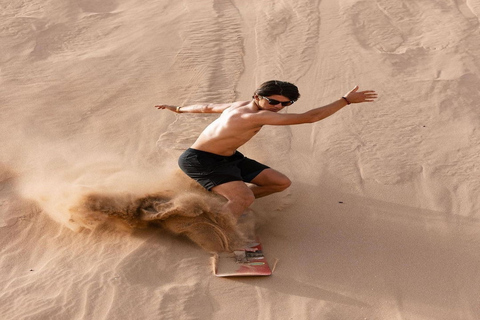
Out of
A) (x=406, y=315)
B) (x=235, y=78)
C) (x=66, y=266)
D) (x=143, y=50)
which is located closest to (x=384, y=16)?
(x=235, y=78)

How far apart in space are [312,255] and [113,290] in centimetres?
148

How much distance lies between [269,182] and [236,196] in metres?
0.39

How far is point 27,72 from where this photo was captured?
716cm

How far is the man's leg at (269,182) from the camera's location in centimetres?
499

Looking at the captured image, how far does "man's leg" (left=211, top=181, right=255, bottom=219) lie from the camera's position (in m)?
4.70

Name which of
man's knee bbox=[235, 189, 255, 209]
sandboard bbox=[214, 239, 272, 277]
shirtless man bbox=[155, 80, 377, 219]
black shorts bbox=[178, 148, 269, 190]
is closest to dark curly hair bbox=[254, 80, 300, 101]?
shirtless man bbox=[155, 80, 377, 219]

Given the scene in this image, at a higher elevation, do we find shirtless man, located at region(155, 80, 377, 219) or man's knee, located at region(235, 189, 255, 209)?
shirtless man, located at region(155, 80, 377, 219)

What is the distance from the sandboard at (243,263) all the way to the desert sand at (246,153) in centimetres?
6

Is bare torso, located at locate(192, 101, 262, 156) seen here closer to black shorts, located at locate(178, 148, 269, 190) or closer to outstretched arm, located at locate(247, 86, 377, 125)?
black shorts, located at locate(178, 148, 269, 190)

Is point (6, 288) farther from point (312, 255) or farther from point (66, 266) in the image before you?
point (312, 255)

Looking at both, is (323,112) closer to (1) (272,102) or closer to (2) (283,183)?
(1) (272,102)

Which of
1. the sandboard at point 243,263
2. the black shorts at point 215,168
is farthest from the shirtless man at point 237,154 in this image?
the sandboard at point 243,263

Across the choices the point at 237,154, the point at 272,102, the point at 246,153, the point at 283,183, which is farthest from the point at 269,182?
the point at 246,153

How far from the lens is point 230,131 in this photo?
475 cm
